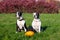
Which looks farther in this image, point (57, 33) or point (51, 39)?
point (57, 33)

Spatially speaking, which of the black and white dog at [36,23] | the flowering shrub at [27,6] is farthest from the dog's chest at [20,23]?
the flowering shrub at [27,6]

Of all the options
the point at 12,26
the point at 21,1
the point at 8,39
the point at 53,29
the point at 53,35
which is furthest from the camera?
the point at 21,1

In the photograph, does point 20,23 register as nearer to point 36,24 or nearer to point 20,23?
point 20,23

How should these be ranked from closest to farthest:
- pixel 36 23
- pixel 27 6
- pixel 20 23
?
pixel 36 23 < pixel 20 23 < pixel 27 6

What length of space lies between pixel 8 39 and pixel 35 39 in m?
0.92

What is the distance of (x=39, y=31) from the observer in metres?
9.67

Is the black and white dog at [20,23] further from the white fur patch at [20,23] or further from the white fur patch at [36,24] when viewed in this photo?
the white fur patch at [36,24]

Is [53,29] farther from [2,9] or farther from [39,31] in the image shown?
[2,9]

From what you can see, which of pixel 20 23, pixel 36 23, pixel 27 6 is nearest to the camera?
pixel 36 23

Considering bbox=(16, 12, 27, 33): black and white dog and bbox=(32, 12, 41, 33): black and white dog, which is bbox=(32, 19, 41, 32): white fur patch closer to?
bbox=(32, 12, 41, 33): black and white dog

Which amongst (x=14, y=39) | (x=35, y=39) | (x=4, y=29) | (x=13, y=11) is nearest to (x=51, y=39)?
(x=35, y=39)

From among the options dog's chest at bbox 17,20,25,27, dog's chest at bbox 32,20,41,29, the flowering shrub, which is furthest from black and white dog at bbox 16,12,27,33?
the flowering shrub

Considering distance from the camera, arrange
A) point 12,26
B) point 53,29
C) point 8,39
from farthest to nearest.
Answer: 1. point 12,26
2. point 53,29
3. point 8,39

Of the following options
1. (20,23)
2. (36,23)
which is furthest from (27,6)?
(36,23)
